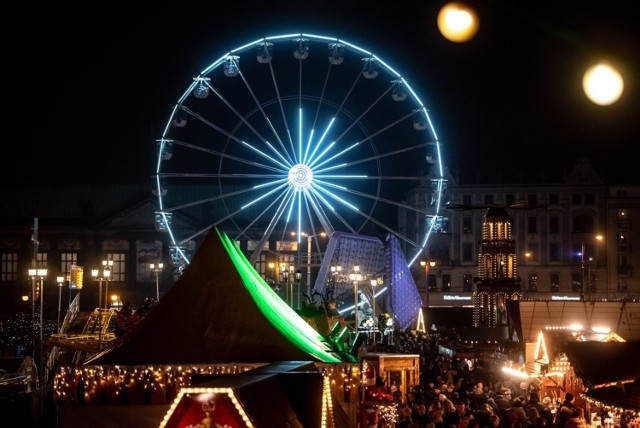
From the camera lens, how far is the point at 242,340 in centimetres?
1484

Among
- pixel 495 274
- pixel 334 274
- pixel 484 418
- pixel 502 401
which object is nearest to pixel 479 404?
pixel 502 401

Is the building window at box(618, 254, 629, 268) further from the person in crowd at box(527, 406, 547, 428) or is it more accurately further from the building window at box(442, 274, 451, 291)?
the person in crowd at box(527, 406, 547, 428)

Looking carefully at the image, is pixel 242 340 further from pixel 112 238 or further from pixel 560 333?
pixel 112 238

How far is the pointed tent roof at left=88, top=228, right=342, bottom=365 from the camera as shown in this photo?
14672 millimetres

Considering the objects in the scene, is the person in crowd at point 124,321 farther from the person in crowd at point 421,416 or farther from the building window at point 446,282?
the building window at point 446,282

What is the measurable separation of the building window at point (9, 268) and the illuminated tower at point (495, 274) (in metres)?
52.2

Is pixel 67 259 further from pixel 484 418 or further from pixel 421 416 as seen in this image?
pixel 484 418

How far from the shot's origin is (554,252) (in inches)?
3297

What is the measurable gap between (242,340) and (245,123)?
21.2m

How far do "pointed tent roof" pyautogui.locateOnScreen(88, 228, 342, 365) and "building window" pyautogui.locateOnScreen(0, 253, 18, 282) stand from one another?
70515 millimetres

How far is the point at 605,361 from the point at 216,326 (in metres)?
6.04

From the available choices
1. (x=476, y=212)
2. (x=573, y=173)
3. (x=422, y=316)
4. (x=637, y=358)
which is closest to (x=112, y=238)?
(x=476, y=212)

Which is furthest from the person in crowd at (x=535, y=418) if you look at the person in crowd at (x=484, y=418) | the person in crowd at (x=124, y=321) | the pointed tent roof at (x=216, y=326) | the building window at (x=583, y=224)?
the building window at (x=583, y=224)

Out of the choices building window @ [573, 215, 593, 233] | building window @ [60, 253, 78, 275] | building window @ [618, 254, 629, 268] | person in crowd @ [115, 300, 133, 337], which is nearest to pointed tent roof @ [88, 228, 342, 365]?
person in crowd @ [115, 300, 133, 337]
